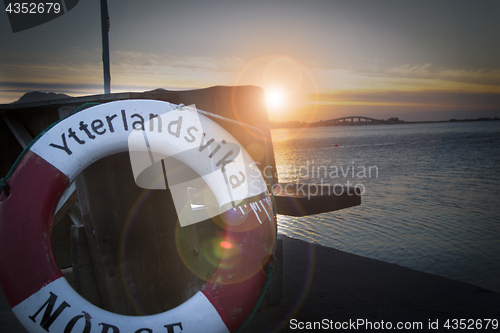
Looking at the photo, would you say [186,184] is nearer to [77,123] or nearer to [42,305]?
[77,123]

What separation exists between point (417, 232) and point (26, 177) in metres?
8.49

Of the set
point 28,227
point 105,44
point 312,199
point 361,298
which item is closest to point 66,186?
point 28,227

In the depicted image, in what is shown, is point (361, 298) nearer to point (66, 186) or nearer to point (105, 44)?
point (66, 186)

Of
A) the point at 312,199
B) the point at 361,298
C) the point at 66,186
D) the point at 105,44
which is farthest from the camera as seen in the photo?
the point at 105,44

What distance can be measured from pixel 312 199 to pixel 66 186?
6.90ft

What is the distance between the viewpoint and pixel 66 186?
1888mm

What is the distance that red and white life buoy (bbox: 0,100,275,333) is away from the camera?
1672 millimetres

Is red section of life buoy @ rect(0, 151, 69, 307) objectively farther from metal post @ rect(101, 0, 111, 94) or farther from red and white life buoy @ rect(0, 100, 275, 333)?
metal post @ rect(101, 0, 111, 94)

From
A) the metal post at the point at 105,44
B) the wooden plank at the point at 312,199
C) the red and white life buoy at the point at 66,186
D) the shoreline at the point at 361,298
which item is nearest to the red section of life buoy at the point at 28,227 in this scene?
the red and white life buoy at the point at 66,186

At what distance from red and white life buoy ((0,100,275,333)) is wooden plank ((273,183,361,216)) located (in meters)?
1.01

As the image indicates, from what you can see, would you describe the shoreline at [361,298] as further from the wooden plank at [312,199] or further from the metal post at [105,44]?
the metal post at [105,44]

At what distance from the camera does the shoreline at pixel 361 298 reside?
3.03m

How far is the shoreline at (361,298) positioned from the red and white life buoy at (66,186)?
108cm

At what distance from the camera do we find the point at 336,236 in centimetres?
775
